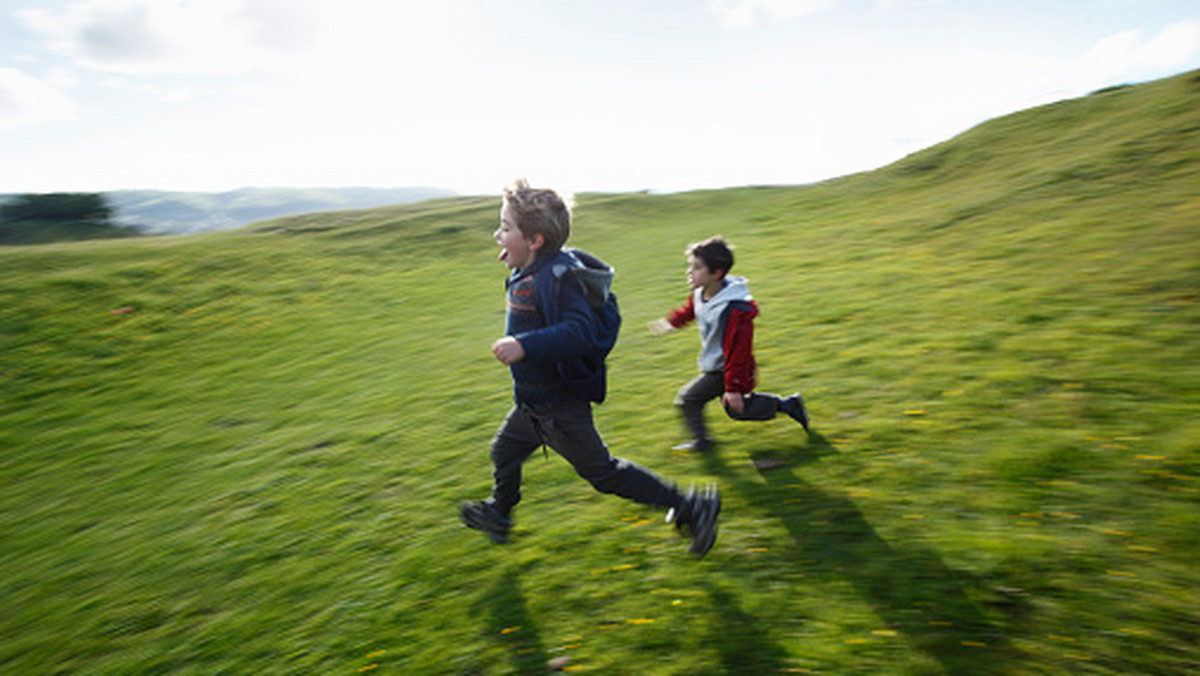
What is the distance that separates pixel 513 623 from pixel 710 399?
2375 millimetres

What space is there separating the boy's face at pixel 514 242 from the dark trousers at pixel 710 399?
6.80 ft

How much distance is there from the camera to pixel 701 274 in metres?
4.80

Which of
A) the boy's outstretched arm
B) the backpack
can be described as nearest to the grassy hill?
the boy's outstretched arm

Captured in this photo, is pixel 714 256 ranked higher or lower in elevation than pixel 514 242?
lower

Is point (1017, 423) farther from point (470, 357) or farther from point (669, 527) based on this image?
point (470, 357)

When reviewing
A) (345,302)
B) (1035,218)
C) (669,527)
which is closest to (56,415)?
(345,302)

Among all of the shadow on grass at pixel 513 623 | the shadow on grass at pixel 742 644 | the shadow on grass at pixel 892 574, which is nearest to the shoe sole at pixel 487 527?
the shadow on grass at pixel 513 623

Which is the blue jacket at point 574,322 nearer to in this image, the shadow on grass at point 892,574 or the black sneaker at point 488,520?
the black sneaker at point 488,520

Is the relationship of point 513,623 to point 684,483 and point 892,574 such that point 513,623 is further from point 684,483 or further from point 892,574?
point 892,574

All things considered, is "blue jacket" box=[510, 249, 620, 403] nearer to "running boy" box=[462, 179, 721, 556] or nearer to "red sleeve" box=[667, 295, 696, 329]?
"running boy" box=[462, 179, 721, 556]

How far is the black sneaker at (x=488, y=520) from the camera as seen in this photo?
14.5 feet

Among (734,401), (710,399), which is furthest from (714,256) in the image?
(710,399)

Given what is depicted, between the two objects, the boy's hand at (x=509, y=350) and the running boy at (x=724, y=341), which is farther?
the running boy at (x=724, y=341)

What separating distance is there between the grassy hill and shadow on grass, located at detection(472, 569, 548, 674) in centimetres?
2
